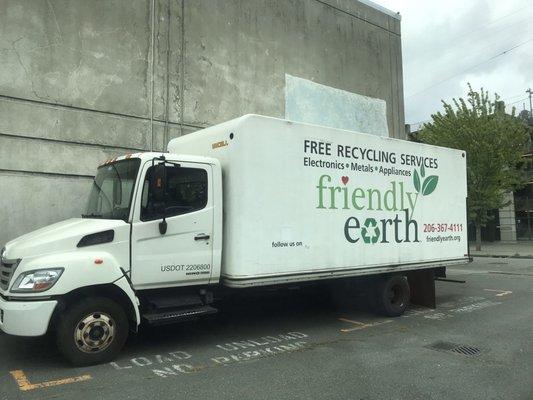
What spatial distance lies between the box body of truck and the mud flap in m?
0.43

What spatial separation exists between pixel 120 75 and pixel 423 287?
7875mm

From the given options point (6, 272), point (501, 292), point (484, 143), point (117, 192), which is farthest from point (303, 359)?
point (484, 143)

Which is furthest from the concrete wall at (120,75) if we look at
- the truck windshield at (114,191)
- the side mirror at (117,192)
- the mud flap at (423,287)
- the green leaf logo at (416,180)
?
the mud flap at (423,287)

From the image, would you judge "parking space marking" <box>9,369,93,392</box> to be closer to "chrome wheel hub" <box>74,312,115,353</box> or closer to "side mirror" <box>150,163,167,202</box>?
"chrome wheel hub" <box>74,312,115,353</box>

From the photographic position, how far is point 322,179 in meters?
7.81

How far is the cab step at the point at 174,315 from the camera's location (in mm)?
6277

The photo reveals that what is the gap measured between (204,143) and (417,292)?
5562mm

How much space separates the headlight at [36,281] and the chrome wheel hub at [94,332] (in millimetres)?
600

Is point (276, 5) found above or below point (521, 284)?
above

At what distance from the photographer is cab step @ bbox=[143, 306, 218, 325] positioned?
628cm

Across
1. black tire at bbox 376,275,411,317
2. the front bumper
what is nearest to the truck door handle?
the front bumper

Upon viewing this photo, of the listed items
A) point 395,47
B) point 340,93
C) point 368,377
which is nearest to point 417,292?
point 368,377

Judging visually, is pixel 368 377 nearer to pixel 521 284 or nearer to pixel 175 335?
pixel 175 335

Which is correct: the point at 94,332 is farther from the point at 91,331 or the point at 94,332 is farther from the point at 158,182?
the point at 158,182
